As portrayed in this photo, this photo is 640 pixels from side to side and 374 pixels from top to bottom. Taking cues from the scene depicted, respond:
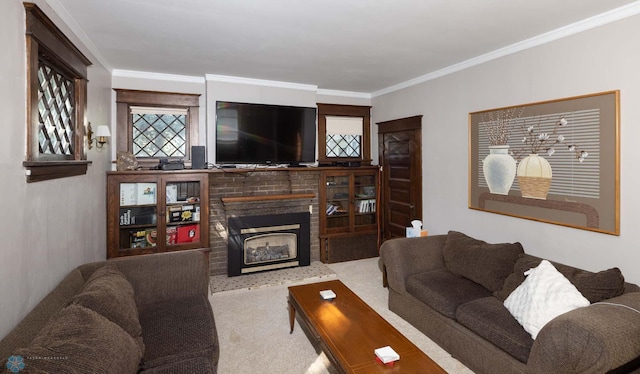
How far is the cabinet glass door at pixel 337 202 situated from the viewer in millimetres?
5172

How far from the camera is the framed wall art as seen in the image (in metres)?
2.57

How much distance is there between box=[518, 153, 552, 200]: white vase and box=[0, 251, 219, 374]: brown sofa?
2978mm

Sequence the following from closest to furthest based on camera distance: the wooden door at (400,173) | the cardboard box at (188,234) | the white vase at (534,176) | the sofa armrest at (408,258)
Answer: the white vase at (534,176) < the sofa armrest at (408,258) < the cardboard box at (188,234) < the wooden door at (400,173)

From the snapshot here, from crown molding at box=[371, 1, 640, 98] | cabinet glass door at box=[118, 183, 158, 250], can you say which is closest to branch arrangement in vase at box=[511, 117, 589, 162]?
crown molding at box=[371, 1, 640, 98]

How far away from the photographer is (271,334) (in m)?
2.92

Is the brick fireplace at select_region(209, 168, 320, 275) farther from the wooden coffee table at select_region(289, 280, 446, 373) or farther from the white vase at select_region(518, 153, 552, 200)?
the white vase at select_region(518, 153, 552, 200)

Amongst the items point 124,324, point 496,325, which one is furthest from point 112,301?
point 496,325

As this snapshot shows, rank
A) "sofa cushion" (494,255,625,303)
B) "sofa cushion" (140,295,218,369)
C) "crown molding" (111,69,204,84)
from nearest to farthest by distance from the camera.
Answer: "sofa cushion" (140,295,218,369)
"sofa cushion" (494,255,625,303)
"crown molding" (111,69,204,84)

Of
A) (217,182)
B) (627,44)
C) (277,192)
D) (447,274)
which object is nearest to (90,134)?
(217,182)

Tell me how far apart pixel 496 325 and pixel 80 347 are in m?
2.33

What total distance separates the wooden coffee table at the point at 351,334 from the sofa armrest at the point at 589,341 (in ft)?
1.90

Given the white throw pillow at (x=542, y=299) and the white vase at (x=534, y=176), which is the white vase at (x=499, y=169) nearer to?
the white vase at (x=534, y=176)

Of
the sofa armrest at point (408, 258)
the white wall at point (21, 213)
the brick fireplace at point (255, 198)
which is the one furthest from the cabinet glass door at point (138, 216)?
the sofa armrest at point (408, 258)

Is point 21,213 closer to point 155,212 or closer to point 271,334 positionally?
point 271,334
